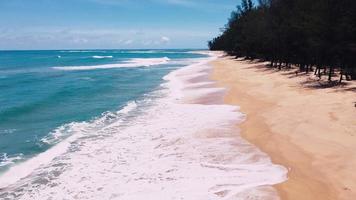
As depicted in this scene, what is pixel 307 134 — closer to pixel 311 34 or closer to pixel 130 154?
pixel 130 154

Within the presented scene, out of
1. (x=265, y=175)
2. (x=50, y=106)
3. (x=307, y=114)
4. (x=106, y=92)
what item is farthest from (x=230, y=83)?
(x=265, y=175)

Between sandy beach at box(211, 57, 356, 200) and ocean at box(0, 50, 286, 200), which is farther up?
sandy beach at box(211, 57, 356, 200)

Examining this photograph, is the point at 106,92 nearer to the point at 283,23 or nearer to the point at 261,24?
the point at 283,23

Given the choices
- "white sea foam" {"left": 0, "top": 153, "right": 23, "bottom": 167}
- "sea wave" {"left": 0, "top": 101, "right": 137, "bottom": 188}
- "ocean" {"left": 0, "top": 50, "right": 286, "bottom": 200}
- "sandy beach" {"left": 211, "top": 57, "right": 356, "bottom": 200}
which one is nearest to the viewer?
"sandy beach" {"left": 211, "top": 57, "right": 356, "bottom": 200}

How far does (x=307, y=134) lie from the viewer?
15953mm

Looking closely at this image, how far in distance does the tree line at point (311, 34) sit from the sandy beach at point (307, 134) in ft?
15.4

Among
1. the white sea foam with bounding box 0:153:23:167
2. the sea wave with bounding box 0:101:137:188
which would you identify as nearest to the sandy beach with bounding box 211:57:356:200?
the sea wave with bounding box 0:101:137:188

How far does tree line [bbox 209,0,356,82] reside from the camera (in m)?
30.2

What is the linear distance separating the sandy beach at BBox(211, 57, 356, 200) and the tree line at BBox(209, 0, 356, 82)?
468cm

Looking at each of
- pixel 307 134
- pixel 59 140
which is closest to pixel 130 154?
pixel 59 140

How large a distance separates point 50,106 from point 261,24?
33.2 metres

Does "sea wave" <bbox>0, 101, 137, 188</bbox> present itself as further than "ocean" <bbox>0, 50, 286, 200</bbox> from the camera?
Yes

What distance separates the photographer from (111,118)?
2295 centimetres

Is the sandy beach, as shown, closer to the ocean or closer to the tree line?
the ocean
